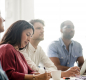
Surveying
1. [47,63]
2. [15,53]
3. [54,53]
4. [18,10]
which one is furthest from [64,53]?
[15,53]

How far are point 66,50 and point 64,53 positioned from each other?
2.4 inches

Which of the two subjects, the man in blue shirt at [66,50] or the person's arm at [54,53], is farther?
the man in blue shirt at [66,50]

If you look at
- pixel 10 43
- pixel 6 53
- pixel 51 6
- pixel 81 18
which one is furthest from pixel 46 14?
pixel 6 53

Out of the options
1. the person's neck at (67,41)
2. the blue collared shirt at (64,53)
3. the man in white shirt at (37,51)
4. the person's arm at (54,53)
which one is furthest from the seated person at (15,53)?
the person's neck at (67,41)

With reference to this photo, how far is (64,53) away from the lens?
226 centimetres

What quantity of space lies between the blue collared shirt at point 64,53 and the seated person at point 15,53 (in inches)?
36.4

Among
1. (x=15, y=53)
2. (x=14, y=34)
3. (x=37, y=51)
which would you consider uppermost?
(x=14, y=34)

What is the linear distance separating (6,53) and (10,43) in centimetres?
19

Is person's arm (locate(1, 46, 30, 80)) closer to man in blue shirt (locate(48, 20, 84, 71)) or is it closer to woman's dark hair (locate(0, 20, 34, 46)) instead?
woman's dark hair (locate(0, 20, 34, 46))

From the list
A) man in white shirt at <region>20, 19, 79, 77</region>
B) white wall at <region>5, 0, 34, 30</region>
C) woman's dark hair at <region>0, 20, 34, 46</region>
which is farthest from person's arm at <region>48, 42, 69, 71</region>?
woman's dark hair at <region>0, 20, 34, 46</region>

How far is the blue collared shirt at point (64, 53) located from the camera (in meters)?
2.23

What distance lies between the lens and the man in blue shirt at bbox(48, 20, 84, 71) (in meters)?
2.23

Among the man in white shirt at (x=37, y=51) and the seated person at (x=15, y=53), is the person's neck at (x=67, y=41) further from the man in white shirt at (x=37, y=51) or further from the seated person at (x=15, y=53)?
the seated person at (x=15, y=53)

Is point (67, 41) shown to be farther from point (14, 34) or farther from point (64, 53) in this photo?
point (14, 34)
